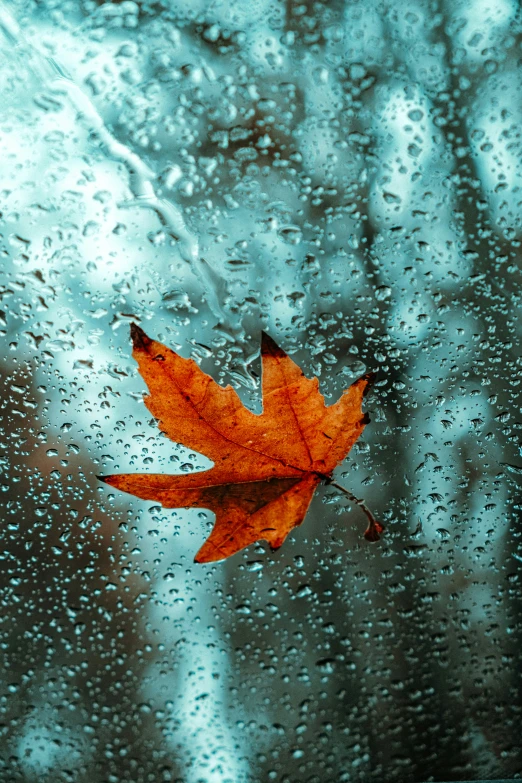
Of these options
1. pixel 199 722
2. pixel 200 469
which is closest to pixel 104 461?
→ pixel 200 469

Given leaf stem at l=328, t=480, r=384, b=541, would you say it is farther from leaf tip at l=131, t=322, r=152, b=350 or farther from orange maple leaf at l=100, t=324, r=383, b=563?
leaf tip at l=131, t=322, r=152, b=350

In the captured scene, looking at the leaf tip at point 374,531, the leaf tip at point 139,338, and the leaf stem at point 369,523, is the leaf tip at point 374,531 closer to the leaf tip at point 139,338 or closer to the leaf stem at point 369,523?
the leaf stem at point 369,523

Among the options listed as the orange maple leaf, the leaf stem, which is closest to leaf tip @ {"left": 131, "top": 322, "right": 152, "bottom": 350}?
the orange maple leaf

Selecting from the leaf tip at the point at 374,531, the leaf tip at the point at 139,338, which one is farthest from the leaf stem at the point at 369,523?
the leaf tip at the point at 139,338

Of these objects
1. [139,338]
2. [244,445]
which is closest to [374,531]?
[244,445]

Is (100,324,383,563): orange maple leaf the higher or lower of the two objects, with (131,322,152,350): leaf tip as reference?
lower

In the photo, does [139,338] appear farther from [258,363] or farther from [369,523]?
[369,523]

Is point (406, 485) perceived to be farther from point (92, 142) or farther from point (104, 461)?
point (92, 142)
